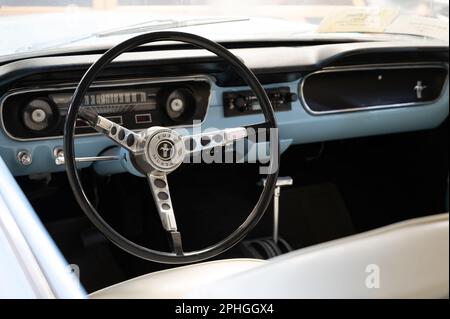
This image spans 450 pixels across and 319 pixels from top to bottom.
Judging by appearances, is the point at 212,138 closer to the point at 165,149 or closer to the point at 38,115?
the point at 165,149

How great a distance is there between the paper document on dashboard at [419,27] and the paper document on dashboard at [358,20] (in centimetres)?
2

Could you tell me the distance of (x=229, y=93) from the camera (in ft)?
4.58

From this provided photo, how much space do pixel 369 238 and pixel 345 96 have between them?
1011 millimetres

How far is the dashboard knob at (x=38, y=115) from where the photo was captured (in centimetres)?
119

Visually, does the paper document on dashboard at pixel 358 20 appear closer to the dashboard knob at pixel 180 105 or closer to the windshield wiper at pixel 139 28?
the windshield wiper at pixel 139 28

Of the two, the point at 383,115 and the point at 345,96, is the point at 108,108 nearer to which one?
the point at 345,96

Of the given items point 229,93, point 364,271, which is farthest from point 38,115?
point 364,271

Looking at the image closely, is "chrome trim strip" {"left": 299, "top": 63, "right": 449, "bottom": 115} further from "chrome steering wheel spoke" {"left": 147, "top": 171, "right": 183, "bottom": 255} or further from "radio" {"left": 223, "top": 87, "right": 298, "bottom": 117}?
"chrome steering wheel spoke" {"left": 147, "top": 171, "right": 183, "bottom": 255}

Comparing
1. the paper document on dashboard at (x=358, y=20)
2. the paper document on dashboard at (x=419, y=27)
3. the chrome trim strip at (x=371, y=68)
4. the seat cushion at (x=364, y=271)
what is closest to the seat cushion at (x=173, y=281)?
the seat cushion at (x=364, y=271)

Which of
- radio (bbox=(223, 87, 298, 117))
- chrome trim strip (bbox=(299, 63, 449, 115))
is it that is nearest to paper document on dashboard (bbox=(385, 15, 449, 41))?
chrome trim strip (bbox=(299, 63, 449, 115))

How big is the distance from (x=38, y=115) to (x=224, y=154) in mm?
527

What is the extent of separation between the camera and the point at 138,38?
3.39 ft

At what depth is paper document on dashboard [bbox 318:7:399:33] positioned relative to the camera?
1.59 metres
